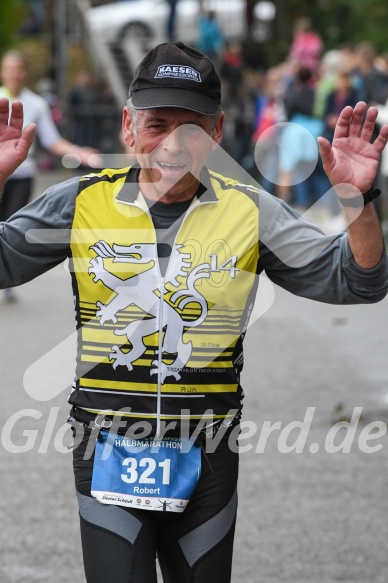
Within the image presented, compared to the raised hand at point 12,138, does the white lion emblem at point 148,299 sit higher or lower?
lower

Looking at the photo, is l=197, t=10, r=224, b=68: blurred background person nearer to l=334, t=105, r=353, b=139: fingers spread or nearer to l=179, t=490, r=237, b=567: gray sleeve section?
l=334, t=105, r=353, b=139: fingers spread

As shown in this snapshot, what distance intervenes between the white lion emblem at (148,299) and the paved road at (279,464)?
174 centimetres

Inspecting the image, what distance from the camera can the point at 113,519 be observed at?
11.5 ft

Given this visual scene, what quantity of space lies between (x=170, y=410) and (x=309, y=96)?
1390 centimetres

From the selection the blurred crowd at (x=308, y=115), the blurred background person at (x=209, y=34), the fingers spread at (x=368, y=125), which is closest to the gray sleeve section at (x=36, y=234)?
the fingers spread at (x=368, y=125)

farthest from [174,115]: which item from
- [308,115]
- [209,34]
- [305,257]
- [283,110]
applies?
[209,34]

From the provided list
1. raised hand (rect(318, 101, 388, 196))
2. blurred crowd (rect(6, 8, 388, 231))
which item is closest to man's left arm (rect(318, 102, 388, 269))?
raised hand (rect(318, 101, 388, 196))

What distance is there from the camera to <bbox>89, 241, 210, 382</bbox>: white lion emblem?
356 cm

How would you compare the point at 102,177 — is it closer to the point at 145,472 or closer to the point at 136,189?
the point at 136,189

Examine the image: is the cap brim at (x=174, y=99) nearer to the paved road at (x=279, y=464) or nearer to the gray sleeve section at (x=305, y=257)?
the gray sleeve section at (x=305, y=257)

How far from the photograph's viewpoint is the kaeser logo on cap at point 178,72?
3523mm

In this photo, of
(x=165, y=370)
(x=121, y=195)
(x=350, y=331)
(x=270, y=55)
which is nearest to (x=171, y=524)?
(x=165, y=370)

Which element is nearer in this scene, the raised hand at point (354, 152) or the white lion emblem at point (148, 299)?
the raised hand at point (354, 152)

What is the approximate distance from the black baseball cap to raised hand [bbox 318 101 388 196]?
383 mm
